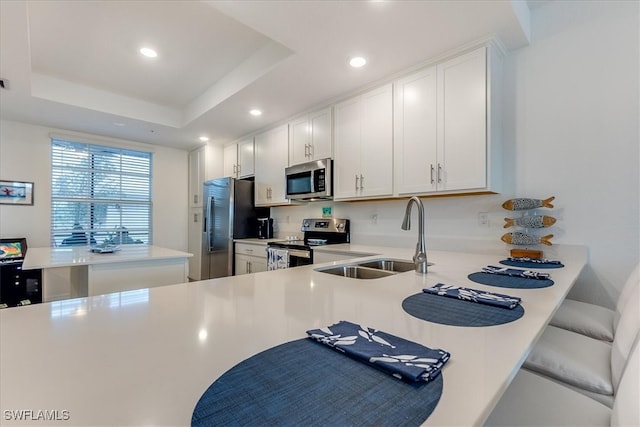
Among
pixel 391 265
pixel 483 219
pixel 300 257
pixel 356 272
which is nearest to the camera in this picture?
pixel 356 272

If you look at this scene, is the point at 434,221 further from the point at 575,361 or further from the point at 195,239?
the point at 195,239

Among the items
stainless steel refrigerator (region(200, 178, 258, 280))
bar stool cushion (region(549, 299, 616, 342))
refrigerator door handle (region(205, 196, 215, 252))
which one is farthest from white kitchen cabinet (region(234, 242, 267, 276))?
bar stool cushion (region(549, 299, 616, 342))

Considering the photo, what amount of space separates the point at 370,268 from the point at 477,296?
0.95 metres

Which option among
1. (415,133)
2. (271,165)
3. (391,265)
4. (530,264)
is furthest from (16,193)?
(530,264)

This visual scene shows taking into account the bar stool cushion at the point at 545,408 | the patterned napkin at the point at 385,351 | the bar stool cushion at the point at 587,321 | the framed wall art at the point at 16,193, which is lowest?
the bar stool cushion at the point at 545,408

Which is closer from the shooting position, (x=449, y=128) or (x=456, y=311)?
(x=456, y=311)

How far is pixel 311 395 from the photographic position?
1.51 ft

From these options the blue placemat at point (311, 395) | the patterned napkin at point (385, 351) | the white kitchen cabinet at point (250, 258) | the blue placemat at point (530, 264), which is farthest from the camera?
the white kitchen cabinet at point (250, 258)

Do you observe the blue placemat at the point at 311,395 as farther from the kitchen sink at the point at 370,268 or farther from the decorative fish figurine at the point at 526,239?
the decorative fish figurine at the point at 526,239

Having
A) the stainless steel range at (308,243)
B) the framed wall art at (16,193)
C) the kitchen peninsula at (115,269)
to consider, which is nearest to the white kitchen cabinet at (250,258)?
the stainless steel range at (308,243)

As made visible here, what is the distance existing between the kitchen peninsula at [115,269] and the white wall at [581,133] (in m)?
2.59

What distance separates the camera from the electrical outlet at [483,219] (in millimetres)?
2273

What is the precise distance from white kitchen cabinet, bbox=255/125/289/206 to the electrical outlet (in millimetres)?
2147

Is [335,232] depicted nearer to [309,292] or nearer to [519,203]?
[519,203]
